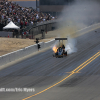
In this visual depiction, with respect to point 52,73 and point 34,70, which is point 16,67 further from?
point 52,73

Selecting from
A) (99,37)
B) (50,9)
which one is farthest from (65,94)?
(50,9)

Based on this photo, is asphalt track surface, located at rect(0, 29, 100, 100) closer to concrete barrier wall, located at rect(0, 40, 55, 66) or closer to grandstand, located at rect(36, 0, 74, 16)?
concrete barrier wall, located at rect(0, 40, 55, 66)

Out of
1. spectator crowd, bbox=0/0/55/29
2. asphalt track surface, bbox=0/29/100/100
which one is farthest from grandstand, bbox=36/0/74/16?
asphalt track surface, bbox=0/29/100/100

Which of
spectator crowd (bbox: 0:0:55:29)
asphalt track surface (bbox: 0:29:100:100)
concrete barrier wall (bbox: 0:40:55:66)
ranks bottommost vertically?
asphalt track surface (bbox: 0:29:100:100)

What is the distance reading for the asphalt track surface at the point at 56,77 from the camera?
25.7 meters

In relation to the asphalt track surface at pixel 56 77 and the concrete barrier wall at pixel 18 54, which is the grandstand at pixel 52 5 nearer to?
the concrete barrier wall at pixel 18 54

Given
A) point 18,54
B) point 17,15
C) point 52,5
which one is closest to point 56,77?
point 18,54

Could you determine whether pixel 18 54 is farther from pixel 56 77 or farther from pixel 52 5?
pixel 52 5

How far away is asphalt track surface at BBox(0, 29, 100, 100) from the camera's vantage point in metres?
25.7

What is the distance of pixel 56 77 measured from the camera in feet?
105

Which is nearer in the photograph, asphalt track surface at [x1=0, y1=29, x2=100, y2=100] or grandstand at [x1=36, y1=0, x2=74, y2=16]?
asphalt track surface at [x1=0, y1=29, x2=100, y2=100]

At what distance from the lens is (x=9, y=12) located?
58594 millimetres

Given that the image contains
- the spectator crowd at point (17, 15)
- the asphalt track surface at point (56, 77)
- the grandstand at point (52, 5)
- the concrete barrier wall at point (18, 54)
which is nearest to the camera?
the asphalt track surface at point (56, 77)

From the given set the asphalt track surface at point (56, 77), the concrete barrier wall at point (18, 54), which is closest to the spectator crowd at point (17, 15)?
the concrete barrier wall at point (18, 54)
